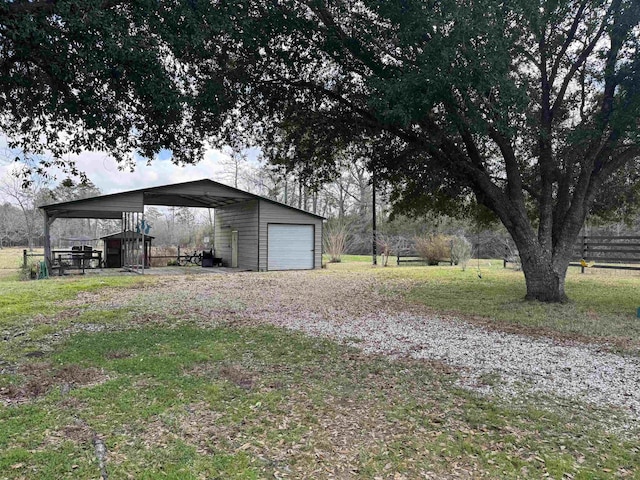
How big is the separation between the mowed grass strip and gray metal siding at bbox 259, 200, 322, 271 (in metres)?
13.1

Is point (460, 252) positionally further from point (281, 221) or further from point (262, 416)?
point (262, 416)

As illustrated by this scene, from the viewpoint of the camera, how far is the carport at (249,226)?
56.0 ft

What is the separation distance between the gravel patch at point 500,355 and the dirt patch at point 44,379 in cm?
310

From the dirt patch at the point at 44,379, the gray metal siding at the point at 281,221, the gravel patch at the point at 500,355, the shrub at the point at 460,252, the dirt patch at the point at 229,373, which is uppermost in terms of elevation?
the gray metal siding at the point at 281,221

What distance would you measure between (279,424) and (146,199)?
54.2ft

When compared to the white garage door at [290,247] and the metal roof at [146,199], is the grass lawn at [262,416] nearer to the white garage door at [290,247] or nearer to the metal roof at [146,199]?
the metal roof at [146,199]

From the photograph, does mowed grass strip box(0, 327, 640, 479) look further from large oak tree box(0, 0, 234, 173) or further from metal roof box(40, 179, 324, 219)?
metal roof box(40, 179, 324, 219)

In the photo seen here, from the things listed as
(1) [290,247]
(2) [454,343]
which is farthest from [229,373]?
(1) [290,247]

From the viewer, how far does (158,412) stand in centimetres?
344

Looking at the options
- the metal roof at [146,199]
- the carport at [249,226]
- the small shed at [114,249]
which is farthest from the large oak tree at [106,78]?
the small shed at [114,249]

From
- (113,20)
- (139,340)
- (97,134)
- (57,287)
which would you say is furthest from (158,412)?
(57,287)

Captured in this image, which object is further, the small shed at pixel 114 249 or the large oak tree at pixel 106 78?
the small shed at pixel 114 249

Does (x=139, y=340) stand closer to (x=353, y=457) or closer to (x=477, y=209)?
(x=353, y=457)

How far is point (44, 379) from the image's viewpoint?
4.17 meters
